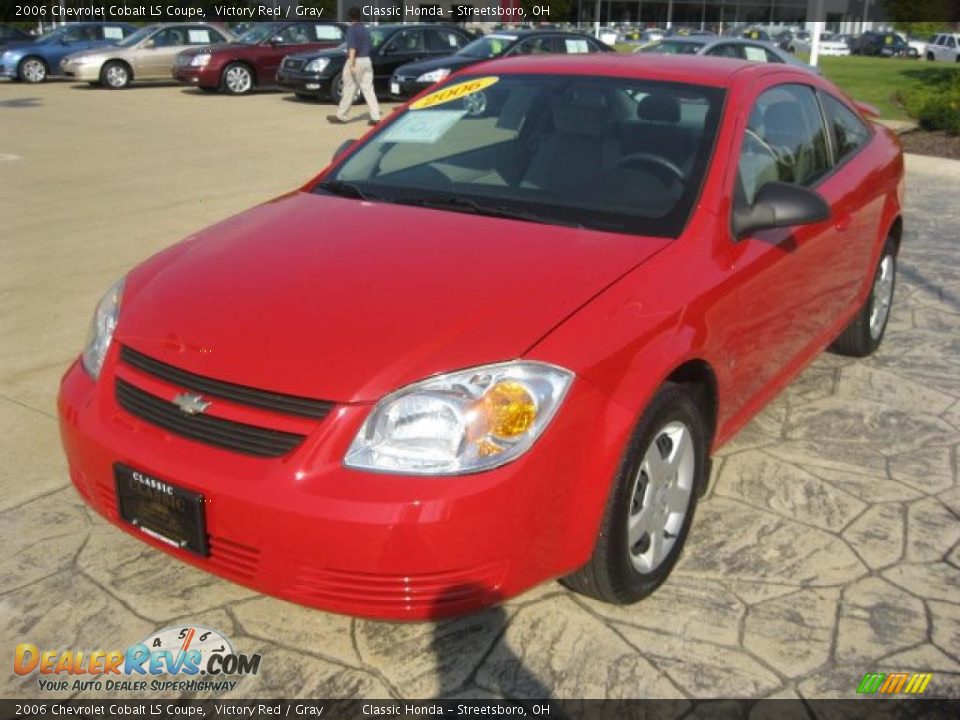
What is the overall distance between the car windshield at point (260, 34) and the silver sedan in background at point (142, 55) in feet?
2.28

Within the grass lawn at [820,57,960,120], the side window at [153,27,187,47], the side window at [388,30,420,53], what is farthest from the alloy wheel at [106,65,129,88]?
the grass lawn at [820,57,960,120]

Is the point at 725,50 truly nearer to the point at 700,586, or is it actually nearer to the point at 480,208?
the point at 480,208

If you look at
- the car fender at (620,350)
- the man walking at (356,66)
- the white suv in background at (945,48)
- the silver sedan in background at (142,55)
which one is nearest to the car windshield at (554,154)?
the car fender at (620,350)

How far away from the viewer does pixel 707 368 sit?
305cm

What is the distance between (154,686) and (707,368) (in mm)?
1914

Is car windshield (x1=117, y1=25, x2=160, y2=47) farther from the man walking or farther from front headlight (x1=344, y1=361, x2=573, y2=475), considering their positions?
front headlight (x1=344, y1=361, x2=573, y2=475)

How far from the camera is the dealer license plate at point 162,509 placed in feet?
8.14

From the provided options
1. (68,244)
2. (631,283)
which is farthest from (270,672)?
(68,244)

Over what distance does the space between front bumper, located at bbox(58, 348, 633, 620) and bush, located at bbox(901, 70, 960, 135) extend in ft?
46.5

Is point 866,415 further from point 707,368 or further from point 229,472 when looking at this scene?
point 229,472

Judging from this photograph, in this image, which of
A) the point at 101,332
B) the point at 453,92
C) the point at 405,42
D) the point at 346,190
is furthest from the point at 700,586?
the point at 405,42

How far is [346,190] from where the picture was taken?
12.4ft

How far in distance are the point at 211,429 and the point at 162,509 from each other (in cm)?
27

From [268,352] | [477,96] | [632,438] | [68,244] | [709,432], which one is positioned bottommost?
[68,244]
